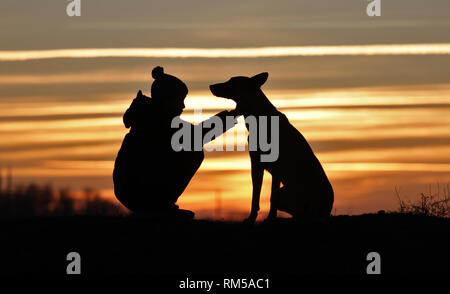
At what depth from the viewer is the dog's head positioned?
18359mm

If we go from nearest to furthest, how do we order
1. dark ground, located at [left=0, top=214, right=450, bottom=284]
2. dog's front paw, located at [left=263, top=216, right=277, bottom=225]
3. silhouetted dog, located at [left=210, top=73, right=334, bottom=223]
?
1. dark ground, located at [left=0, top=214, right=450, bottom=284]
2. silhouetted dog, located at [left=210, top=73, right=334, bottom=223]
3. dog's front paw, located at [left=263, top=216, right=277, bottom=225]

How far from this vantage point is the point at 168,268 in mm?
16281

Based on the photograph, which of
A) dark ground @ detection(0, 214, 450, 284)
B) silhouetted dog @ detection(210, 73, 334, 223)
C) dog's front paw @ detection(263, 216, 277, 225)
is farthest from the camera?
dog's front paw @ detection(263, 216, 277, 225)

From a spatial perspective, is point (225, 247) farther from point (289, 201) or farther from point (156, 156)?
point (156, 156)

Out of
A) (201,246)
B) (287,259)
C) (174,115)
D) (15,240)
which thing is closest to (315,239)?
(287,259)

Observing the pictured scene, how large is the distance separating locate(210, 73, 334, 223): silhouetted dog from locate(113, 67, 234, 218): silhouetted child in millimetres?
707

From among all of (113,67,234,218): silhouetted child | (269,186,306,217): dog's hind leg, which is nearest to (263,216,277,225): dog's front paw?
(269,186,306,217): dog's hind leg

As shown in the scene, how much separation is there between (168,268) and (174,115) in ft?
11.2

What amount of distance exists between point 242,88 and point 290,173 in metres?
1.93

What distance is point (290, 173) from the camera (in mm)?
17906

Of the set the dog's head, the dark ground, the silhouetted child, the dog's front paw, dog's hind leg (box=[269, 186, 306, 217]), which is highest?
the dog's head

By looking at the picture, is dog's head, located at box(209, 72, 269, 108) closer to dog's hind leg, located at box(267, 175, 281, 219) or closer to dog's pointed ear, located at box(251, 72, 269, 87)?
dog's pointed ear, located at box(251, 72, 269, 87)

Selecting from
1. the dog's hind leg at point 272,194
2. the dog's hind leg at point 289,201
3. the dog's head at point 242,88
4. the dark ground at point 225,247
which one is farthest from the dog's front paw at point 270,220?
the dog's head at point 242,88

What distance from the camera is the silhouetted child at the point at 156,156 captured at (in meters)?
18.4
